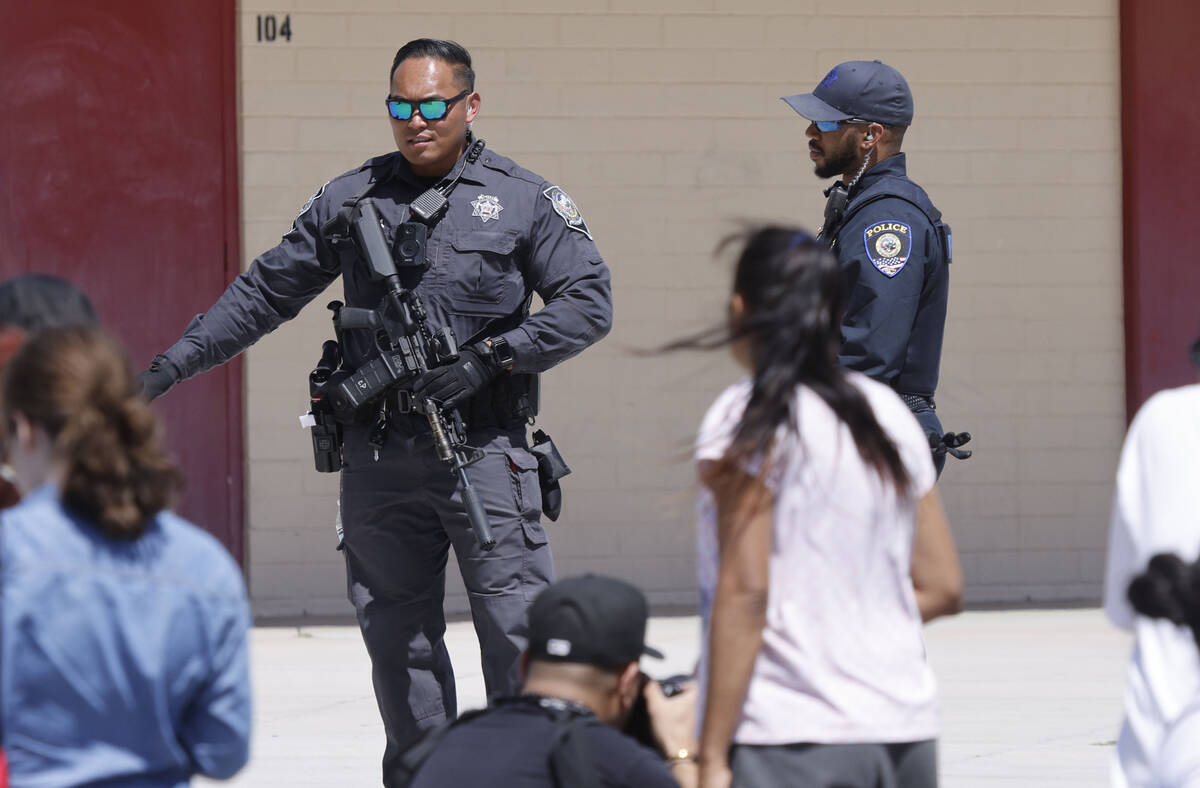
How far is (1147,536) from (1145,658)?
0.62 feet

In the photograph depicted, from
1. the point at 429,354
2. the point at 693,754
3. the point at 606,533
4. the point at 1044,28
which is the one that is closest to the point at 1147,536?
the point at 693,754

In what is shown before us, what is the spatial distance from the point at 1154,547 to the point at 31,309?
1.85 m

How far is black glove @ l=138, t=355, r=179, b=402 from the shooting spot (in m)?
4.63

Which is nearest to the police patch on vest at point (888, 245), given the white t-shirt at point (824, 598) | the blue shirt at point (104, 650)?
the white t-shirt at point (824, 598)

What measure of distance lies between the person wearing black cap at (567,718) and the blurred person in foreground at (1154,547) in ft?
2.42

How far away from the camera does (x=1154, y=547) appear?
2666 millimetres

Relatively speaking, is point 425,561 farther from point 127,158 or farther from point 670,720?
point 127,158

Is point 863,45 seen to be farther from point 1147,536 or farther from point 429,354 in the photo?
point 1147,536

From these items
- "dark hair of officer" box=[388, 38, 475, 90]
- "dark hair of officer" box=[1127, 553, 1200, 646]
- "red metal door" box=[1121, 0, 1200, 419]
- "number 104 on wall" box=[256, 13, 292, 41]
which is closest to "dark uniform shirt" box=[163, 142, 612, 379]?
"dark hair of officer" box=[388, 38, 475, 90]

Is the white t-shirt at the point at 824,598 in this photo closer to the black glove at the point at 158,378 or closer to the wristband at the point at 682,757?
the wristband at the point at 682,757

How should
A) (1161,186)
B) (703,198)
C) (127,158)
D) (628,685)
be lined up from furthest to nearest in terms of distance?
(1161,186) < (703,198) < (127,158) < (628,685)

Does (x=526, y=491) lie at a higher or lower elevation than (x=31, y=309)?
lower

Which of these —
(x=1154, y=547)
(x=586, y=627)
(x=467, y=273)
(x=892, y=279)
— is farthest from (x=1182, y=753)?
(x=467, y=273)

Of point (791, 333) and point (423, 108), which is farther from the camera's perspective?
point (423, 108)
